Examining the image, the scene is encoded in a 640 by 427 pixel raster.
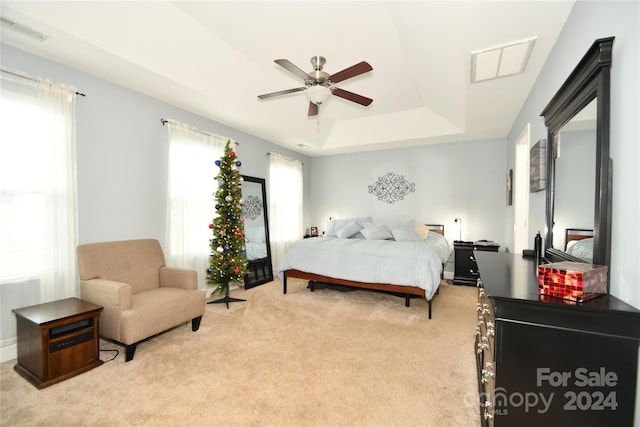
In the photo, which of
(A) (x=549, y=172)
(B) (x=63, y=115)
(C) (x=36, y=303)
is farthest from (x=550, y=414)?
(B) (x=63, y=115)

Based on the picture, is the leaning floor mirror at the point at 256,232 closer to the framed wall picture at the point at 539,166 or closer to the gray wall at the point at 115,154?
the gray wall at the point at 115,154

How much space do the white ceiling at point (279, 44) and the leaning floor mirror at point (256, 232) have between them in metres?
1.29

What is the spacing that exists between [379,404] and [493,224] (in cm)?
478

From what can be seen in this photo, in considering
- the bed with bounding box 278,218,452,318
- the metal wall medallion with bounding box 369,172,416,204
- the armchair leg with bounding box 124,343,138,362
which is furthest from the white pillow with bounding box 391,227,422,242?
the armchair leg with bounding box 124,343,138,362

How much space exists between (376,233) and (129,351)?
4057 millimetres

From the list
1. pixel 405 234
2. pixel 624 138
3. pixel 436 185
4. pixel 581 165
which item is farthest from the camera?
pixel 436 185

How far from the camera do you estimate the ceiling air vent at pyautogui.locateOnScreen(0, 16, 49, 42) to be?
2275 millimetres

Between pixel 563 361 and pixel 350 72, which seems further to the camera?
pixel 350 72

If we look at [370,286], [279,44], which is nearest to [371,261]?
[370,286]

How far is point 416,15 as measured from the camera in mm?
2316

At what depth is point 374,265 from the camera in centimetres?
394

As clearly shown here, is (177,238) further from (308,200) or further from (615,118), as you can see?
(615,118)

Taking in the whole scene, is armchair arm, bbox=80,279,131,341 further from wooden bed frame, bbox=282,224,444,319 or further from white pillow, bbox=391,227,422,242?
white pillow, bbox=391,227,422,242

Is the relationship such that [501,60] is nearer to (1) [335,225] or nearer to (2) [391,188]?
(2) [391,188]
